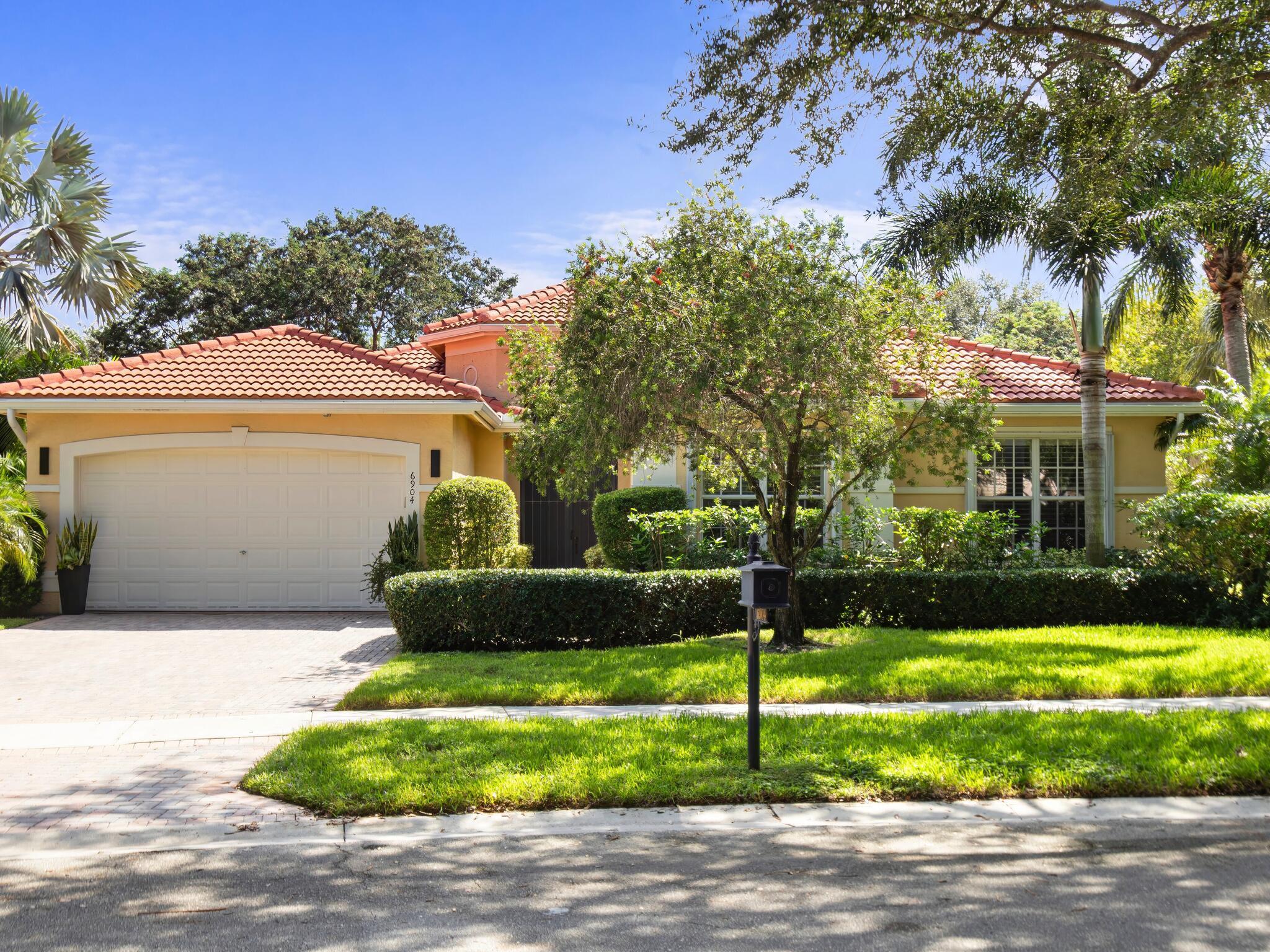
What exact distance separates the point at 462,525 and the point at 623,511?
2384mm

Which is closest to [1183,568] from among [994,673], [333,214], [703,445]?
[994,673]

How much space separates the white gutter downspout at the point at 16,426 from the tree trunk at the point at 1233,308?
1931 centimetres

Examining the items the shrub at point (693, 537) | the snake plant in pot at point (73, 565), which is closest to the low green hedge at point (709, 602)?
the shrub at point (693, 537)

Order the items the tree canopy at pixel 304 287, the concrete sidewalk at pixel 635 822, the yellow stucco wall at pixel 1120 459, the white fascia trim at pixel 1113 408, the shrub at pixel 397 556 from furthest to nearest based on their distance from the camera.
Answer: the tree canopy at pixel 304 287
the yellow stucco wall at pixel 1120 459
the white fascia trim at pixel 1113 408
the shrub at pixel 397 556
the concrete sidewalk at pixel 635 822

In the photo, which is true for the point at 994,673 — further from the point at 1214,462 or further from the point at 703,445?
the point at 1214,462

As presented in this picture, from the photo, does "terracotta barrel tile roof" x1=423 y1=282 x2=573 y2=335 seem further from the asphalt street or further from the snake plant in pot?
the asphalt street

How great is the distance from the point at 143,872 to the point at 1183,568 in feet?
39.5

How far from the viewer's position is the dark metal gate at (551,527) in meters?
18.7

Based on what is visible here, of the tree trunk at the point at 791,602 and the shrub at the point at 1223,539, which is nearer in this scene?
the tree trunk at the point at 791,602

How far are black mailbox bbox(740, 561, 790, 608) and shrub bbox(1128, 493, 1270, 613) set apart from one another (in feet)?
26.9

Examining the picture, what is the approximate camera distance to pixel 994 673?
898 cm

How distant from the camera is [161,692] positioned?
9195 millimetres

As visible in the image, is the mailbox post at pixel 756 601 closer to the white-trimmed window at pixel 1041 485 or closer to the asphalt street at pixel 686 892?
the asphalt street at pixel 686 892

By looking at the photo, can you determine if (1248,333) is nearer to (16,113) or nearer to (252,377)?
(252,377)
